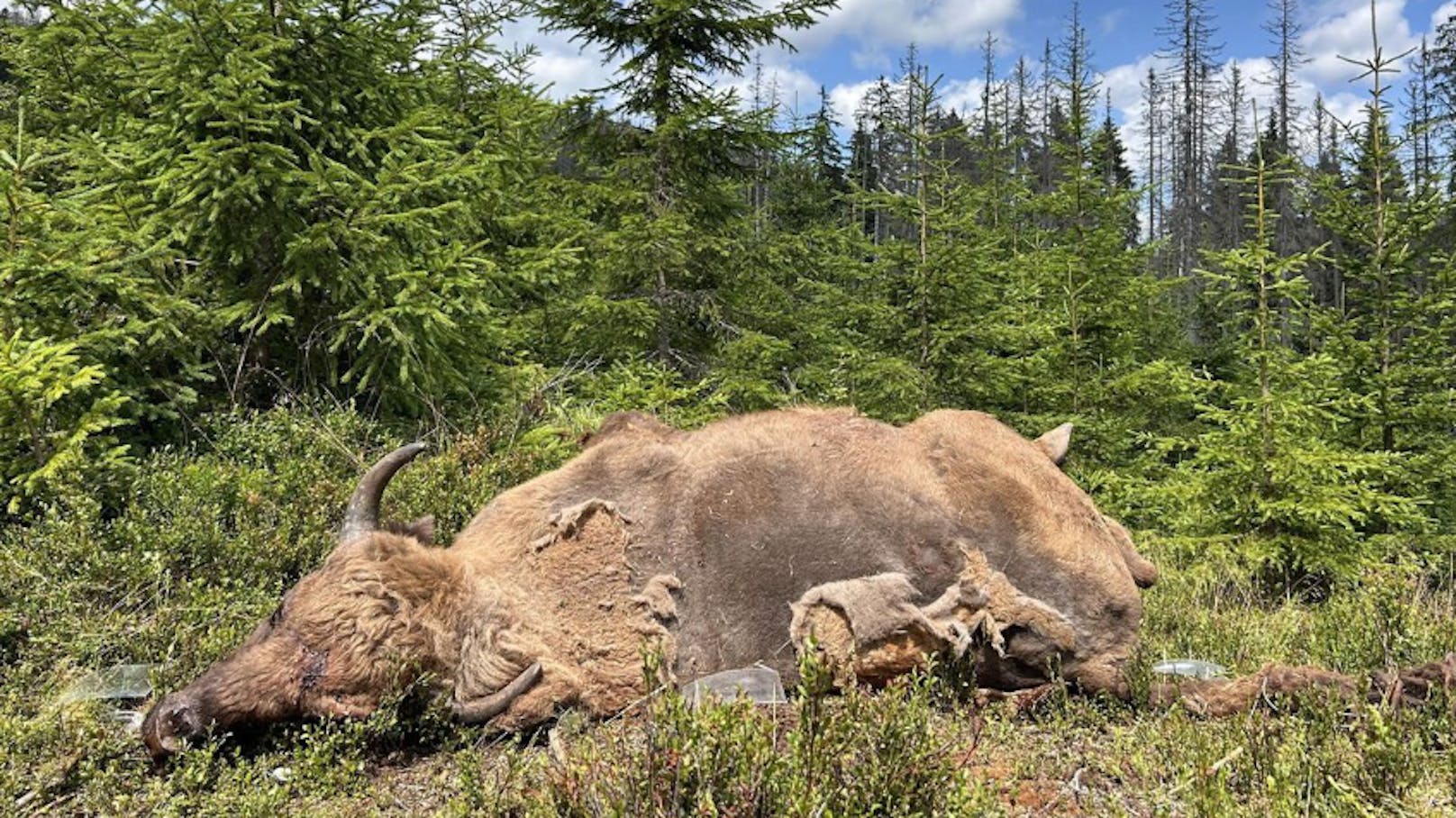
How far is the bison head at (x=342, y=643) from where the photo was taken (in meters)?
3.46

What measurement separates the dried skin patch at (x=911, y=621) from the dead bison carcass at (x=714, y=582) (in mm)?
10

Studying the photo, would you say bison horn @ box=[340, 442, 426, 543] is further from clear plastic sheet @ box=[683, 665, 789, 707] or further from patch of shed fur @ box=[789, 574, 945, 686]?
patch of shed fur @ box=[789, 574, 945, 686]

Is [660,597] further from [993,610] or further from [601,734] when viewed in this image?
[993,610]

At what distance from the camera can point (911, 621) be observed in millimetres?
3973

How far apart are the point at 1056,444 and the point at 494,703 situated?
12.1 ft

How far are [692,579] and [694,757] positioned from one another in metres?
1.63

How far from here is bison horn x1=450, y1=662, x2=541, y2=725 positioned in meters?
3.76

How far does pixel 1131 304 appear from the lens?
14.3 m

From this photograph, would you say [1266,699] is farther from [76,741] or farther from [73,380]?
[73,380]

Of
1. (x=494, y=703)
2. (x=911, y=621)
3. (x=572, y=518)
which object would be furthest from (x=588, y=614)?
(x=911, y=621)

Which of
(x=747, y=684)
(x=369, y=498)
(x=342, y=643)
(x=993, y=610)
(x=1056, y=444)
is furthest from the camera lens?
(x=1056, y=444)

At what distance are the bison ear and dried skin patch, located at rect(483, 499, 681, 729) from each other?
2.56m

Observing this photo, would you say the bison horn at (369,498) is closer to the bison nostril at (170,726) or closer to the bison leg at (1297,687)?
the bison nostril at (170,726)

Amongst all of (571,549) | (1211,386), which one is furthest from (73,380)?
(1211,386)
